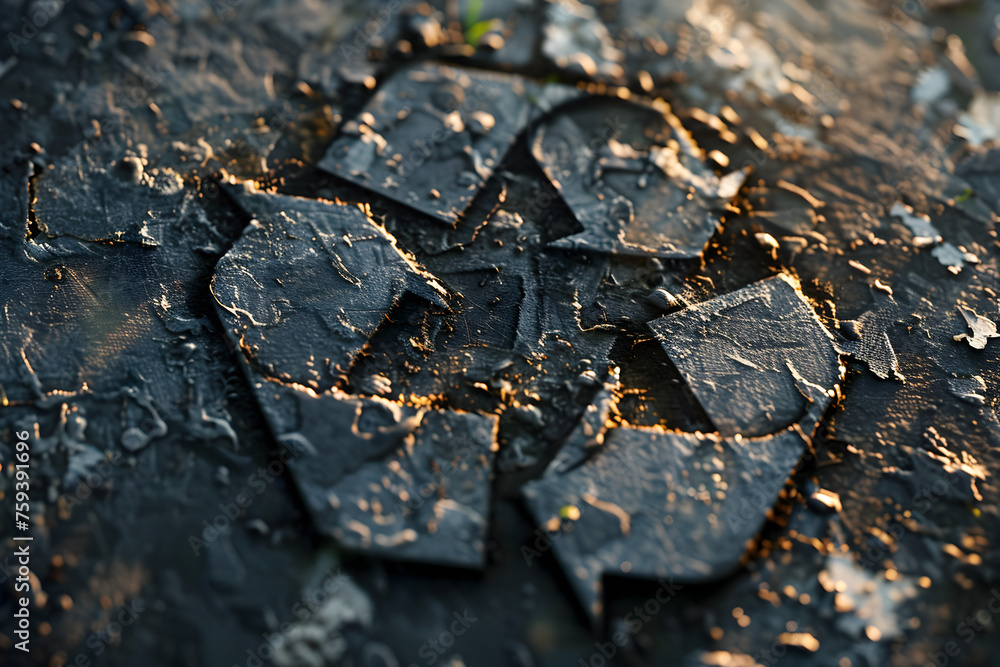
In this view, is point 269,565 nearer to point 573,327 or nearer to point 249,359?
point 249,359

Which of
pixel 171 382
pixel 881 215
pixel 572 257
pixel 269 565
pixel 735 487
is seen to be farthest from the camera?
pixel 881 215

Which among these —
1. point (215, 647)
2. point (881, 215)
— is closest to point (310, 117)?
point (215, 647)

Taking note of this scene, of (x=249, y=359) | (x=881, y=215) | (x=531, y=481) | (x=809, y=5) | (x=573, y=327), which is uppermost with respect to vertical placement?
(x=809, y=5)

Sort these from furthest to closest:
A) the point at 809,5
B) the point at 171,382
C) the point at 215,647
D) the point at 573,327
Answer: the point at 809,5, the point at 573,327, the point at 171,382, the point at 215,647

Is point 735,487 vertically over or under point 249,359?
over

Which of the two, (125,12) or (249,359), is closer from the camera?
(249,359)

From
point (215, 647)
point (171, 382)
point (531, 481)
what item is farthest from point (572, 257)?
Result: point (215, 647)
